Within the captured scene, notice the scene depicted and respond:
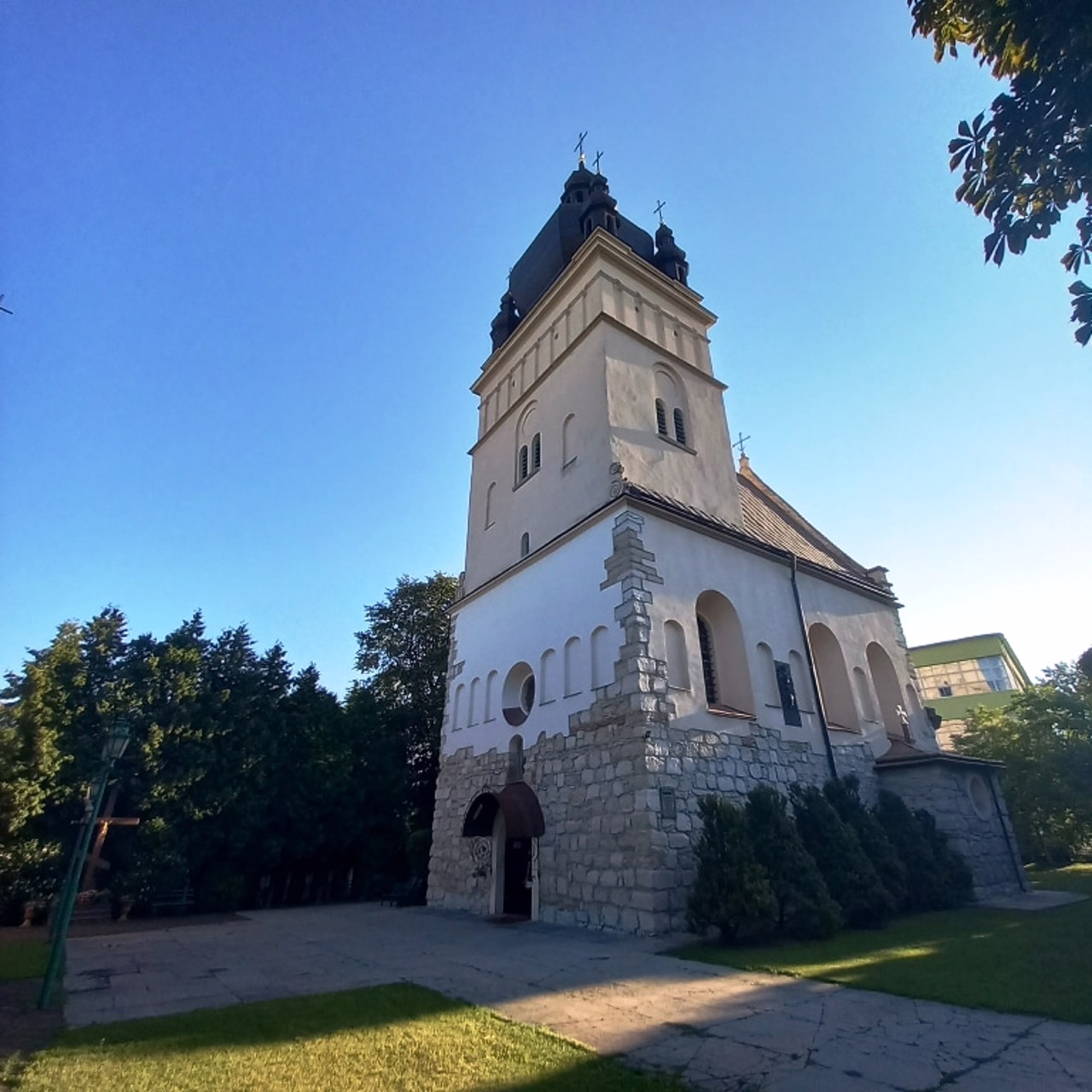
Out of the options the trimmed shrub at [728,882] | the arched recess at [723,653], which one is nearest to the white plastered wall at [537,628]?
the arched recess at [723,653]

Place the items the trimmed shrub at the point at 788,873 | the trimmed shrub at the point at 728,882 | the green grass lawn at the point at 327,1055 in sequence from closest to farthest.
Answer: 1. the green grass lawn at the point at 327,1055
2. the trimmed shrub at the point at 728,882
3. the trimmed shrub at the point at 788,873

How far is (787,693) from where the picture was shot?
549 inches

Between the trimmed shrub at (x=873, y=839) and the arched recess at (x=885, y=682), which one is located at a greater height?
the arched recess at (x=885, y=682)

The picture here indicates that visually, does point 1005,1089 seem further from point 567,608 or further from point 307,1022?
point 567,608

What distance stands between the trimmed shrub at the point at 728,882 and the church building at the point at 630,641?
659 mm

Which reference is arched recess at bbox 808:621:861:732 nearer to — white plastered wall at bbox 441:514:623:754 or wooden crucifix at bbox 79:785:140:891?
white plastered wall at bbox 441:514:623:754

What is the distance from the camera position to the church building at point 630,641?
11.2m

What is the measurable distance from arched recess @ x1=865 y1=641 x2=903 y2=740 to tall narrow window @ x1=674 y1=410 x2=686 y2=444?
26.9 ft

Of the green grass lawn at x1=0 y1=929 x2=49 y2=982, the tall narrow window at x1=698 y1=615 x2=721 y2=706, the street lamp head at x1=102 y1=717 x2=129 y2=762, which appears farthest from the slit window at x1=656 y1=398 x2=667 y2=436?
the green grass lawn at x1=0 y1=929 x2=49 y2=982

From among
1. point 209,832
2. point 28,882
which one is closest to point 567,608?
point 209,832

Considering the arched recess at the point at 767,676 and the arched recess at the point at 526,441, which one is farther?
the arched recess at the point at 526,441

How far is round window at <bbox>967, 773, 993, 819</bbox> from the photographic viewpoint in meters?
15.0

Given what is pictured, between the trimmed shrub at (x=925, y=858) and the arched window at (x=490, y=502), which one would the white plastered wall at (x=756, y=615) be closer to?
the trimmed shrub at (x=925, y=858)

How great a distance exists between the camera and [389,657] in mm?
25422
